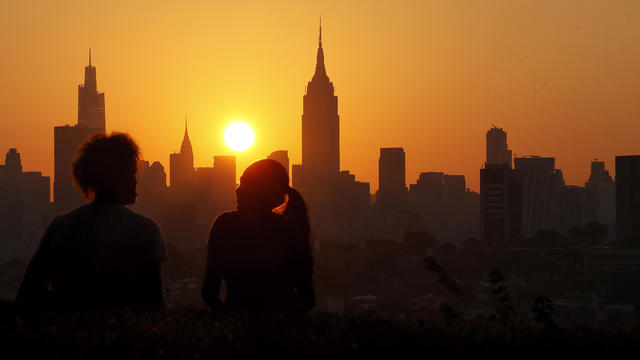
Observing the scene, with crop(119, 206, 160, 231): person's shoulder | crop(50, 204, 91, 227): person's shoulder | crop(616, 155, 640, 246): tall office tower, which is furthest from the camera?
crop(616, 155, 640, 246): tall office tower

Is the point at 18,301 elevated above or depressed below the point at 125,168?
below

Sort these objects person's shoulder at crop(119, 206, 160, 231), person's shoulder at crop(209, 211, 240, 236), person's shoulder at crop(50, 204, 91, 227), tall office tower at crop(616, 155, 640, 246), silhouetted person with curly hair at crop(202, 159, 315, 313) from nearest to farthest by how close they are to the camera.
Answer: person's shoulder at crop(119, 206, 160, 231) → person's shoulder at crop(50, 204, 91, 227) → silhouetted person with curly hair at crop(202, 159, 315, 313) → person's shoulder at crop(209, 211, 240, 236) → tall office tower at crop(616, 155, 640, 246)

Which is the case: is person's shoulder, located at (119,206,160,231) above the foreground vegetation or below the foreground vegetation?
above

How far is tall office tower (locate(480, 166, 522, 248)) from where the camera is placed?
173000mm

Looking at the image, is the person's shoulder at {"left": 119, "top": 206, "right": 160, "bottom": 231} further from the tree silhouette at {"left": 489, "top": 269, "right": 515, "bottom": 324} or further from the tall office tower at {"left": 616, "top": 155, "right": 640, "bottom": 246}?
the tall office tower at {"left": 616, "top": 155, "right": 640, "bottom": 246}

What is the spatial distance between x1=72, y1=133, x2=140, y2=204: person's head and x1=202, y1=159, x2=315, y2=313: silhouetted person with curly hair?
1.01 meters

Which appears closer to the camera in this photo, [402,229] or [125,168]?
[125,168]

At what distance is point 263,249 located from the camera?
8.36 metres

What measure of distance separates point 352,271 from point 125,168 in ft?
398

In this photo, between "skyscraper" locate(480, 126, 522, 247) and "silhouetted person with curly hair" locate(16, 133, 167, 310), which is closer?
"silhouetted person with curly hair" locate(16, 133, 167, 310)

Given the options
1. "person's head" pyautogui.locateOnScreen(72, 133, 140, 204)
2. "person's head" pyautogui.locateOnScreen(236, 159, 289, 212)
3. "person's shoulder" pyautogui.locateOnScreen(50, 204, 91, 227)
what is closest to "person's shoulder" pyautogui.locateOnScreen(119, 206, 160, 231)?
"person's head" pyautogui.locateOnScreen(72, 133, 140, 204)

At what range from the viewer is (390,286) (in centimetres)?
12569

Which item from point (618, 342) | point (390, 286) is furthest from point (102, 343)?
point (390, 286)

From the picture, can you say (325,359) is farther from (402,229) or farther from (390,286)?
(402,229)
